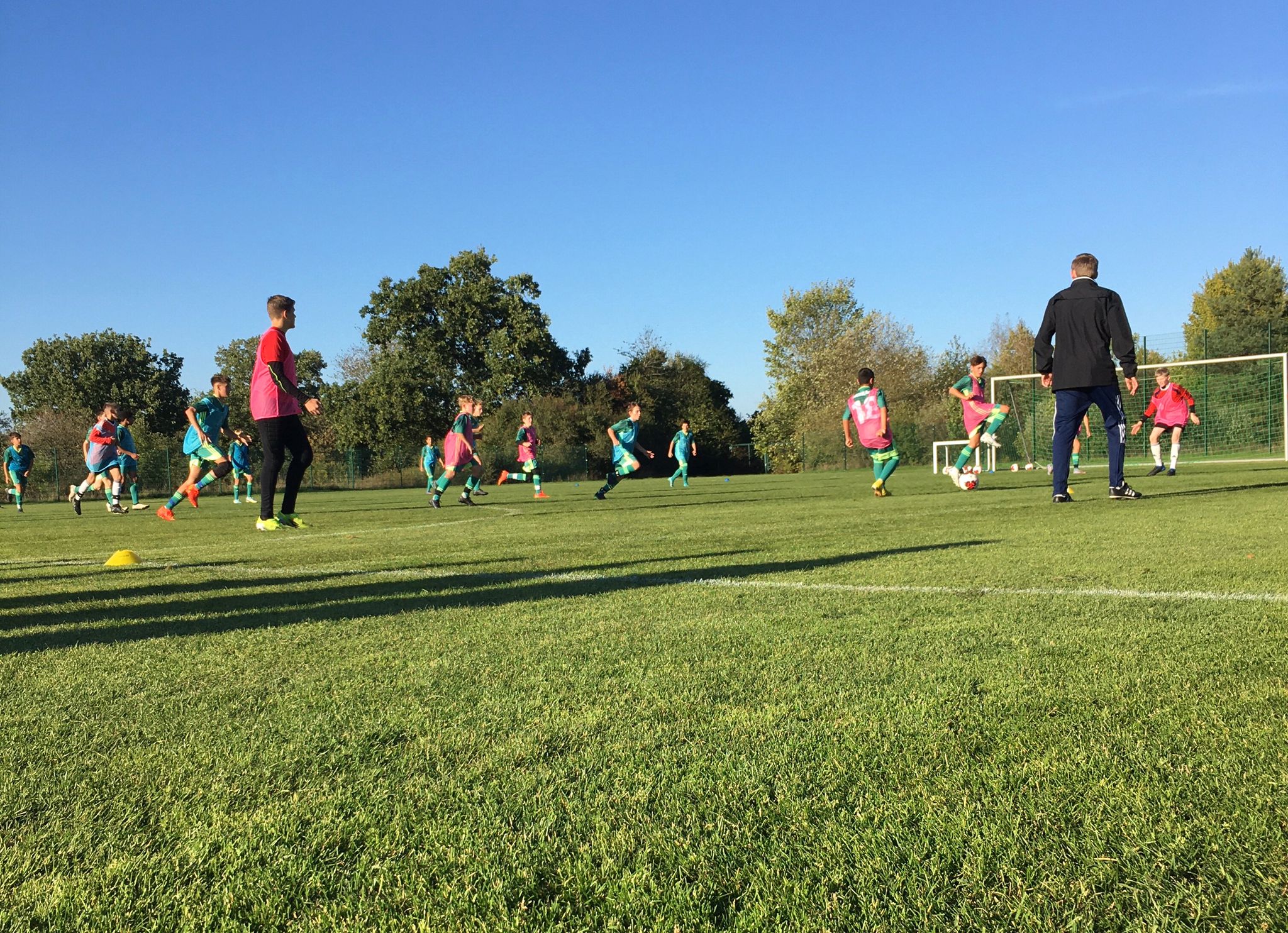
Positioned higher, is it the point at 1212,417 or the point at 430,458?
the point at 1212,417

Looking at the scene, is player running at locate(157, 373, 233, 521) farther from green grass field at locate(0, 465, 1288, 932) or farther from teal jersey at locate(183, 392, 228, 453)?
green grass field at locate(0, 465, 1288, 932)

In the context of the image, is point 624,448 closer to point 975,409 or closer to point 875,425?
point 875,425

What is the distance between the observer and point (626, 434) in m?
19.4

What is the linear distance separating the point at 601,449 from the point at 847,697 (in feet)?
155

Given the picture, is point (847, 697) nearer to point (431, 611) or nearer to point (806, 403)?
point (431, 611)

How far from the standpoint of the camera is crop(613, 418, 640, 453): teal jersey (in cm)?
1928

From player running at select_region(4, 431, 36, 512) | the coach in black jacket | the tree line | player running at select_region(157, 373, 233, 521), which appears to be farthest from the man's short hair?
the tree line

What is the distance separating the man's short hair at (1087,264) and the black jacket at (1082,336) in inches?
2.6

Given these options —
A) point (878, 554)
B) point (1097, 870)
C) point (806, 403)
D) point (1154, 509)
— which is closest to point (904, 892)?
point (1097, 870)

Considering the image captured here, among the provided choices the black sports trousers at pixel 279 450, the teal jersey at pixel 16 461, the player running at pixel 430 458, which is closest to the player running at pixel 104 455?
the player running at pixel 430 458

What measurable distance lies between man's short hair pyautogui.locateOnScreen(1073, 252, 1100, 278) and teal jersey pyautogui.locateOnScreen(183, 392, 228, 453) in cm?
1212

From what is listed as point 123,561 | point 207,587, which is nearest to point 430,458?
point 123,561

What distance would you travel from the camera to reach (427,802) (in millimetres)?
1873

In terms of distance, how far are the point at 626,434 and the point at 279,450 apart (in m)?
10.6
